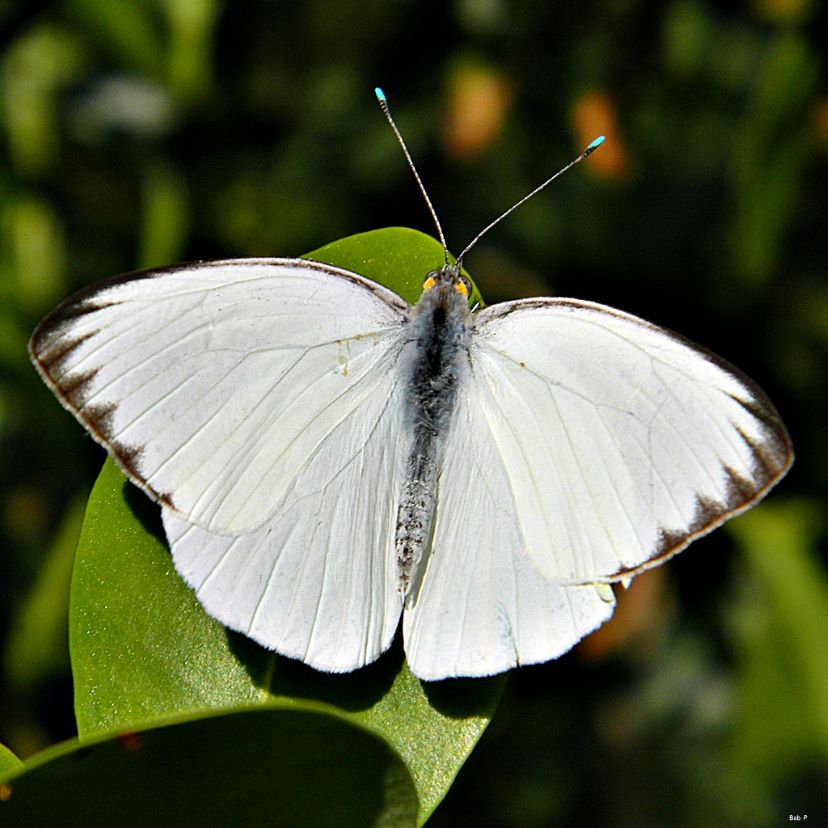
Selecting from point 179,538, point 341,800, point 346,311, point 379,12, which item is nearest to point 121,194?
point 379,12

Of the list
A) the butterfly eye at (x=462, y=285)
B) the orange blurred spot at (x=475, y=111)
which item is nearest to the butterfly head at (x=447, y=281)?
the butterfly eye at (x=462, y=285)

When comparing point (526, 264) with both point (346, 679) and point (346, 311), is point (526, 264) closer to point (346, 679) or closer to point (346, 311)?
point (346, 311)

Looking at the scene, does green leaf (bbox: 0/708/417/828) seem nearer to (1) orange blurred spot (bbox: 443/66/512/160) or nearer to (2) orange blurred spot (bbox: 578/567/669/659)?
(2) orange blurred spot (bbox: 578/567/669/659)

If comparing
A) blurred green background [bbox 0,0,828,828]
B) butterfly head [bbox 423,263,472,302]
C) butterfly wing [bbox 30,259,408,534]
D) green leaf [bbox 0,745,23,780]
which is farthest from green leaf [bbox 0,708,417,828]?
blurred green background [bbox 0,0,828,828]

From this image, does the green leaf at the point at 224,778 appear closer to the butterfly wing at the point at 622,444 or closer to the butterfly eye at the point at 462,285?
the butterfly wing at the point at 622,444

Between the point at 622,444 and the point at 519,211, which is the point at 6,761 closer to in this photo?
the point at 622,444
